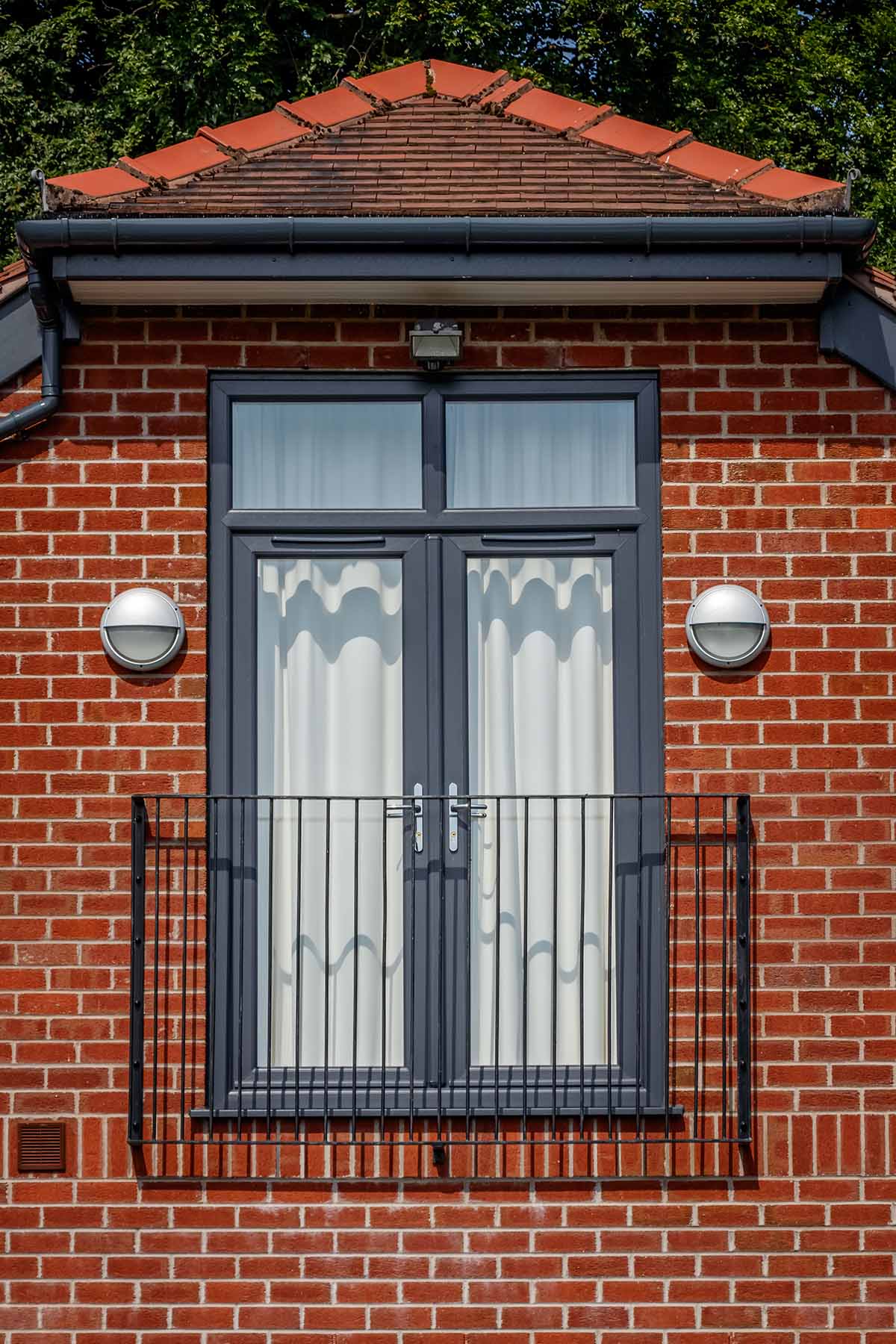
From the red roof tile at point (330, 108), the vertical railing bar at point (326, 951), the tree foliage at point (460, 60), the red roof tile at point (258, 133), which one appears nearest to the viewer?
the vertical railing bar at point (326, 951)

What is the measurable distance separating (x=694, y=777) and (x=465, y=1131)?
4.79ft

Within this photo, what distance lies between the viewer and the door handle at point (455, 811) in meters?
5.15

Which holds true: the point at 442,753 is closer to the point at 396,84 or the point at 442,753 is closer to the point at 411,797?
the point at 411,797

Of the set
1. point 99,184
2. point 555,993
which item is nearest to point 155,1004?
point 555,993

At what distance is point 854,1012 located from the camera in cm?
507

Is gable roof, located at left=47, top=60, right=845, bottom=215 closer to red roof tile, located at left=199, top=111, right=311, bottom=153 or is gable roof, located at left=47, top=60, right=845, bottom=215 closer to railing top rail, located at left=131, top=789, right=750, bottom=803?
red roof tile, located at left=199, top=111, right=311, bottom=153

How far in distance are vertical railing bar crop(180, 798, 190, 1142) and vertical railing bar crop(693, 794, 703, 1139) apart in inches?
68.2

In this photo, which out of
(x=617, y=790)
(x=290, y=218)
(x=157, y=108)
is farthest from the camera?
(x=157, y=108)

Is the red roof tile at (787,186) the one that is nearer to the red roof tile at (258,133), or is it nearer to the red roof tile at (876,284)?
the red roof tile at (876,284)

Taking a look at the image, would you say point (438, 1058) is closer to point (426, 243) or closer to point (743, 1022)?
point (743, 1022)

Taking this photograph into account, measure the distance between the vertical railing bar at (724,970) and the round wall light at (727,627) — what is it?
51 cm

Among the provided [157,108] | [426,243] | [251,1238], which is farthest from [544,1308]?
[157,108]

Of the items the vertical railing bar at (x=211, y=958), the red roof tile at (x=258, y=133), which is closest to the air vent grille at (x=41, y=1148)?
the vertical railing bar at (x=211, y=958)

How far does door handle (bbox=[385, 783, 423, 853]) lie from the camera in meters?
5.14
